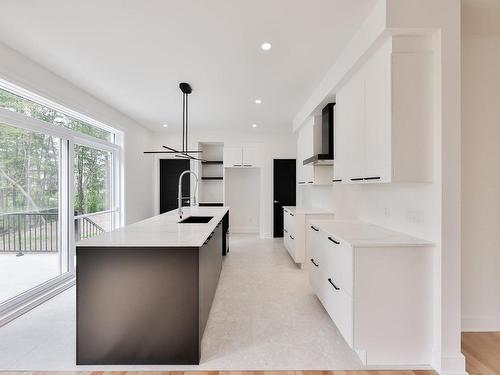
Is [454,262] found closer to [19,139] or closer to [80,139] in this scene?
Answer: [19,139]

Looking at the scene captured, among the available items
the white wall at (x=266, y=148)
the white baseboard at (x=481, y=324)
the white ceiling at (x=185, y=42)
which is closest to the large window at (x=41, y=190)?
the white ceiling at (x=185, y=42)

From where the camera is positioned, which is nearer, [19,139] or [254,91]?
[19,139]

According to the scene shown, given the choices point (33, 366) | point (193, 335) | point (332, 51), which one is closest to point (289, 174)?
point (332, 51)

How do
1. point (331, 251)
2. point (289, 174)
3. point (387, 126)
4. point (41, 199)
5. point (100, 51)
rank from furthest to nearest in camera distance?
point (289, 174)
point (41, 199)
point (100, 51)
point (331, 251)
point (387, 126)

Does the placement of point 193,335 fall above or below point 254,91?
below

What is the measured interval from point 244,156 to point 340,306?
479 cm

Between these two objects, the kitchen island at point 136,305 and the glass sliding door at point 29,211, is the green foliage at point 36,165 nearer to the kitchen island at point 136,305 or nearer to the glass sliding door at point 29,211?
the glass sliding door at point 29,211

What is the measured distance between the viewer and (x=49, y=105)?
3.24 metres

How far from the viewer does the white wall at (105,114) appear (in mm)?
2678

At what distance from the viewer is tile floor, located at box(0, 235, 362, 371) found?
1.91 metres

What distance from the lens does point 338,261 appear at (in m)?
2.14

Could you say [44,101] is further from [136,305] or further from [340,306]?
[340,306]

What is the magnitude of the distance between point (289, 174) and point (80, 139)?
4378mm

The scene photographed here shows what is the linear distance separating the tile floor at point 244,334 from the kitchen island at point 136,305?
0.39ft
